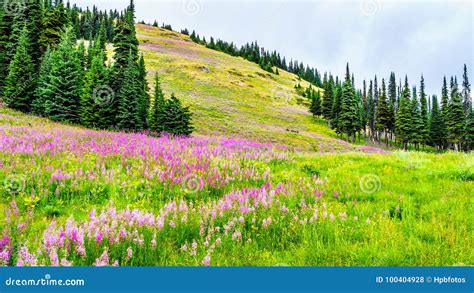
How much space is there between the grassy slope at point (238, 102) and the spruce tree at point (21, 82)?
2191 cm

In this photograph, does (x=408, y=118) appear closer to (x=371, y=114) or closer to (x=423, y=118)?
(x=423, y=118)

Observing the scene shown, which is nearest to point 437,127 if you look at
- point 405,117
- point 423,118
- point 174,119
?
point 423,118

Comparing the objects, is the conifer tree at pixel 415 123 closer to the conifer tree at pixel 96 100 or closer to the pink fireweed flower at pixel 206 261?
the conifer tree at pixel 96 100

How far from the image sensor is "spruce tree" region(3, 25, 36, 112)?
33.2m

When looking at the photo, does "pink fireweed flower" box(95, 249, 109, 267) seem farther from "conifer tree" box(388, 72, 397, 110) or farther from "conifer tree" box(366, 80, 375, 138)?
"conifer tree" box(388, 72, 397, 110)

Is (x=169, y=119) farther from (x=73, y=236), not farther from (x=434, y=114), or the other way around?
(x=434, y=114)

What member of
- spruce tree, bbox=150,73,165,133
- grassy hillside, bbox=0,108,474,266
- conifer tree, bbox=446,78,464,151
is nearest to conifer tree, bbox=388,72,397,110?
conifer tree, bbox=446,78,464,151

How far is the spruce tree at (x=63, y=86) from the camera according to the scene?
29423mm

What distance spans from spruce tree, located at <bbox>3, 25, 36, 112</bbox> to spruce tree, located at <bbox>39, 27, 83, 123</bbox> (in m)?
3.93

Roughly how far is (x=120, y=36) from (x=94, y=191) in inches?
1450

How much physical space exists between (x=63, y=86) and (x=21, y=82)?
7.98 metres

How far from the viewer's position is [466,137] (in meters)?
79.8

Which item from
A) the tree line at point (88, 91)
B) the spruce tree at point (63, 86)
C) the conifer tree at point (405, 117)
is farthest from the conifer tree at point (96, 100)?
the conifer tree at point (405, 117)

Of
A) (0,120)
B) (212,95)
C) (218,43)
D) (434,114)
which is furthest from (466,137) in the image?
(218,43)
